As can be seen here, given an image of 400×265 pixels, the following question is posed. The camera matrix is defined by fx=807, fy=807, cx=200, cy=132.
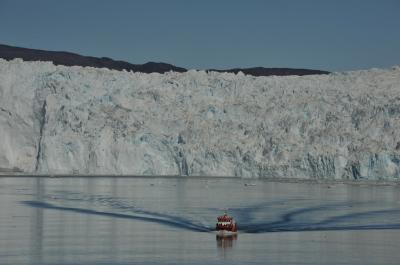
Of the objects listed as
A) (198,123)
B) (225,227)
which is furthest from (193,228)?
(198,123)

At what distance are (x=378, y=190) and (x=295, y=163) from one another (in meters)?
5.81

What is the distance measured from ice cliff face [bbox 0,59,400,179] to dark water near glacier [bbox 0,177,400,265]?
7.36m

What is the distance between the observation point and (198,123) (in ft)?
190

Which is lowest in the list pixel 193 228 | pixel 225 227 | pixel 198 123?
pixel 193 228

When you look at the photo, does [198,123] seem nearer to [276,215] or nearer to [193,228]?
[276,215]

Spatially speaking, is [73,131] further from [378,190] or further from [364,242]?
[364,242]

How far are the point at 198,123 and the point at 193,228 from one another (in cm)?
3032

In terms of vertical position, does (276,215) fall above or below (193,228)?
above

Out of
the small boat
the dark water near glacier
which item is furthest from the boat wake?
the small boat

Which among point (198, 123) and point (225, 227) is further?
point (198, 123)

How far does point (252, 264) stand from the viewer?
1970 centimetres

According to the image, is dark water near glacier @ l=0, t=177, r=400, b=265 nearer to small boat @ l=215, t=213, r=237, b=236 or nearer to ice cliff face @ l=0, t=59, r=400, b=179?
small boat @ l=215, t=213, r=237, b=236

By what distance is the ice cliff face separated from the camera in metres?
53.6

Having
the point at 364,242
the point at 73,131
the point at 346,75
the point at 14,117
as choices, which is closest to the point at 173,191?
the point at 73,131
